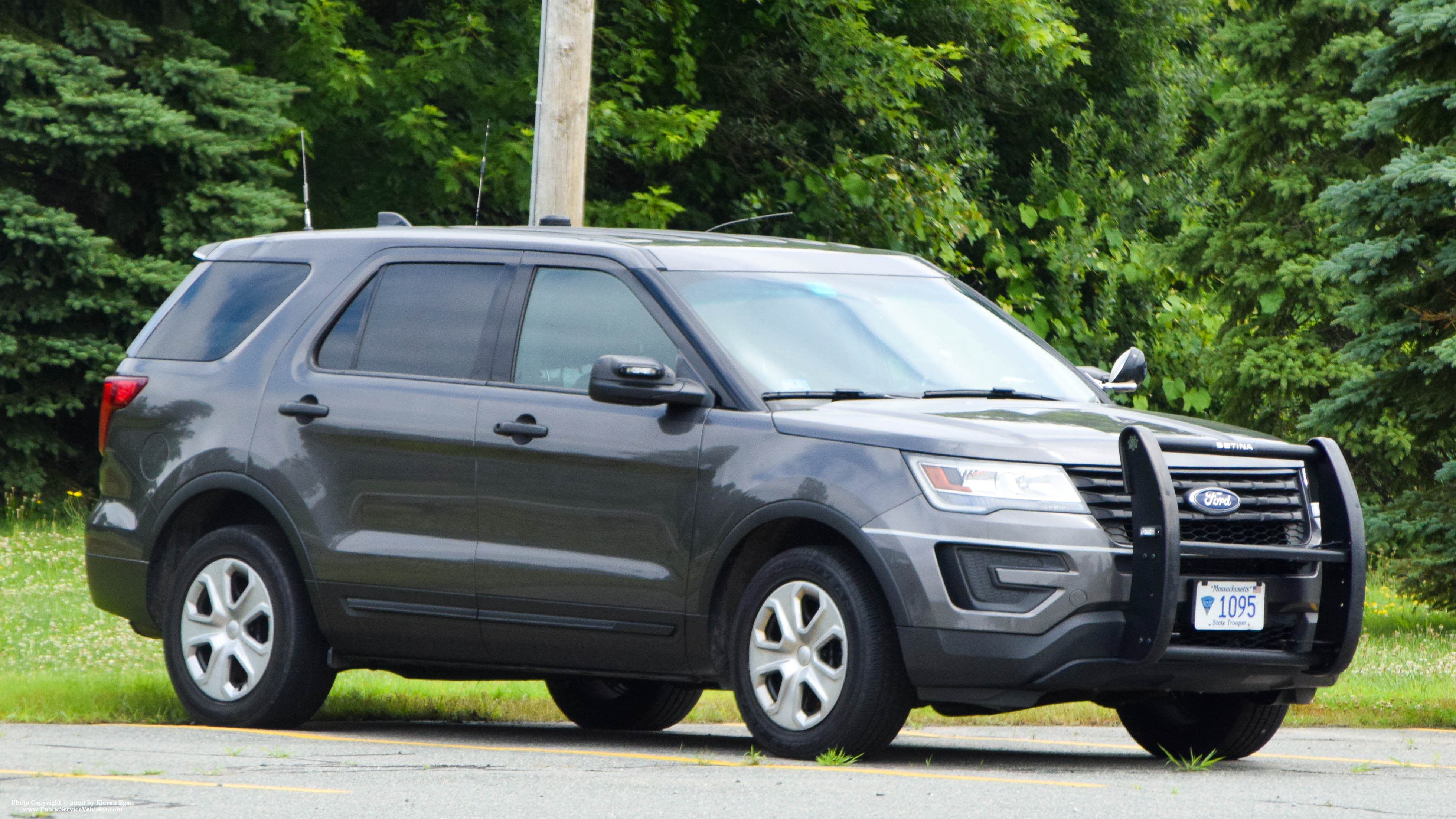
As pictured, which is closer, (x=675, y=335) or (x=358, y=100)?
(x=675, y=335)

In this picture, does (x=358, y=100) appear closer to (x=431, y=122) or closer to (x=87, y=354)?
(x=431, y=122)

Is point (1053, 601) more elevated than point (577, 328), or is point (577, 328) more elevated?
point (577, 328)

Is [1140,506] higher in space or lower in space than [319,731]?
higher

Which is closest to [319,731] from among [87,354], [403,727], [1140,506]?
[403,727]

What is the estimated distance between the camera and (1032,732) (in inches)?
372

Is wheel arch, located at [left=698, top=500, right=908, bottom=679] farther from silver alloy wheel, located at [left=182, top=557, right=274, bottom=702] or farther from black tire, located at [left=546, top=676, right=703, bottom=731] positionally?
silver alloy wheel, located at [left=182, top=557, right=274, bottom=702]

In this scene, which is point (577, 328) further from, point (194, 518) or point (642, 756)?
point (194, 518)

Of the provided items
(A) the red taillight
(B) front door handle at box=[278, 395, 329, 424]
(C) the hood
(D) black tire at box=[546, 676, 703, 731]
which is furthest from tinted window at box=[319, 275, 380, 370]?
(C) the hood

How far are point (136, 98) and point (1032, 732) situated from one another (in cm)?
1065

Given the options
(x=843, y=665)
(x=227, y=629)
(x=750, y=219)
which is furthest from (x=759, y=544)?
(x=750, y=219)

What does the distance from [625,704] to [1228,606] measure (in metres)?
3.05

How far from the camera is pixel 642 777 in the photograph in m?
6.67

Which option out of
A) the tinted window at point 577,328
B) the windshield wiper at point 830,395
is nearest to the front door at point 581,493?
the tinted window at point 577,328

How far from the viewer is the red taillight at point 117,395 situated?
8961mm
